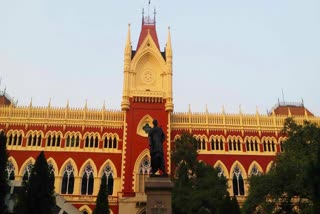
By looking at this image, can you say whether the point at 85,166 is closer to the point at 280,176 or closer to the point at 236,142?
the point at 236,142

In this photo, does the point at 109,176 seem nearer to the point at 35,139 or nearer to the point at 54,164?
the point at 54,164

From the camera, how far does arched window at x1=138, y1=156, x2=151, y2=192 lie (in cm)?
3906

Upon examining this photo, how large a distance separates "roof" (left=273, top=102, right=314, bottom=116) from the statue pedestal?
34863mm

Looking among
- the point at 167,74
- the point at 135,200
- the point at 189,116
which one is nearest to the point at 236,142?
the point at 189,116

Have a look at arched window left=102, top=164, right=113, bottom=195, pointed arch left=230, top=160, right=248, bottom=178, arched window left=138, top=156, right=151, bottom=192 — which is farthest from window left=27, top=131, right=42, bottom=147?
pointed arch left=230, top=160, right=248, bottom=178

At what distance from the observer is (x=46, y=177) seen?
24.0m

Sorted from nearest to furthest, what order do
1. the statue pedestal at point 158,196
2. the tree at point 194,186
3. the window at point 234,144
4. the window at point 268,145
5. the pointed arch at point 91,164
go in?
the statue pedestal at point 158,196 < the tree at point 194,186 < the pointed arch at point 91,164 < the window at point 234,144 < the window at point 268,145

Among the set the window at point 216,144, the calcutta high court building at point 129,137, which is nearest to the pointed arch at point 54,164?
the calcutta high court building at point 129,137

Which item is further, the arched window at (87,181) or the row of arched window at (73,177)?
the arched window at (87,181)

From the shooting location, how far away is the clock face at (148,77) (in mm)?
43269

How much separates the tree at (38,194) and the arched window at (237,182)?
22665 millimetres

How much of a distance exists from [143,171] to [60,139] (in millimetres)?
9345

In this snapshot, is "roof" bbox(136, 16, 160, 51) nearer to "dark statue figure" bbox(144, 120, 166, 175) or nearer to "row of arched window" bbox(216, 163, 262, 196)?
"row of arched window" bbox(216, 163, 262, 196)

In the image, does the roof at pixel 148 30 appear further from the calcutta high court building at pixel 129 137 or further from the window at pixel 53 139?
the window at pixel 53 139
